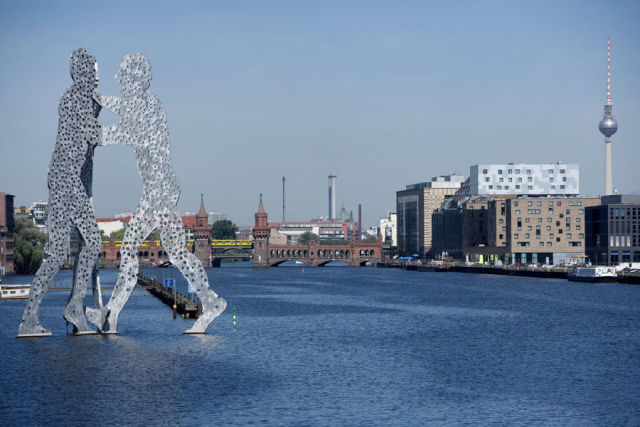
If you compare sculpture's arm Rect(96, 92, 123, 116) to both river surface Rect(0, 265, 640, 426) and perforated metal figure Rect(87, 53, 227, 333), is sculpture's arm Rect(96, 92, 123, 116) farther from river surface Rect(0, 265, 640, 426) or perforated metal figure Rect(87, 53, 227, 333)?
river surface Rect(0, 265, 640, 426)

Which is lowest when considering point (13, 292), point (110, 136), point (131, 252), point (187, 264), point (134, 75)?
point (13, 292)

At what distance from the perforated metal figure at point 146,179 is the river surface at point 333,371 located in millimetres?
3837

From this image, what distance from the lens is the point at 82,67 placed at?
5812 cm

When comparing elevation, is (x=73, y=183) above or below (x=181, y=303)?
above

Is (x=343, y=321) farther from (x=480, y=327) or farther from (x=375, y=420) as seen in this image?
(x=375, y=420)

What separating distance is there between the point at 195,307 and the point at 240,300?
29.9m

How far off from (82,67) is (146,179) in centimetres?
761

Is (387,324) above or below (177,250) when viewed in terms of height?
below

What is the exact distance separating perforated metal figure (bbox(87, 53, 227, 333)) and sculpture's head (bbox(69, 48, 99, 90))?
1.40 metres

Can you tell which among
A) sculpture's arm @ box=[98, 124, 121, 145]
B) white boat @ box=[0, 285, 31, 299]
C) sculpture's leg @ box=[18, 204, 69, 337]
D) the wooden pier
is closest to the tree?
the wooden pier

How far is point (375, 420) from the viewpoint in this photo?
3881cm

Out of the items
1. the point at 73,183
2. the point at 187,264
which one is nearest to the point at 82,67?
the point at 73,183

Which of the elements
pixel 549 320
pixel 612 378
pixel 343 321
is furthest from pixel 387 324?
pixel 612 378

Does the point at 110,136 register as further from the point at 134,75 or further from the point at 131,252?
the point at 131,252
